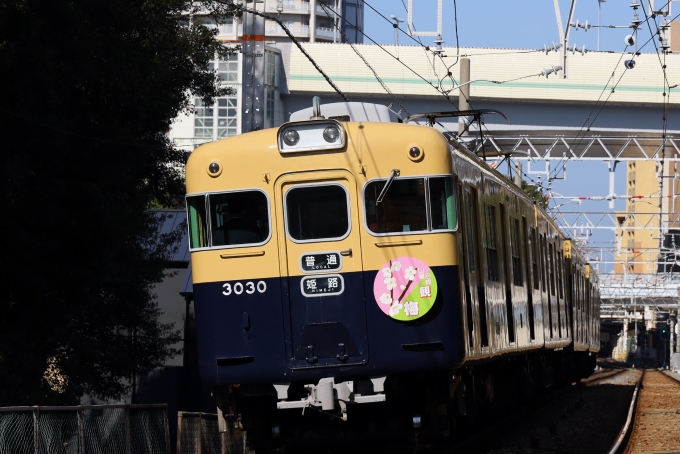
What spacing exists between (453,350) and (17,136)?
9597 mm

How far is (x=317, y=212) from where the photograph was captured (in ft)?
30.6

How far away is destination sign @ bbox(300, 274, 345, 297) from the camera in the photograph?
9156mm

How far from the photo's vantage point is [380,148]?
30.5ft

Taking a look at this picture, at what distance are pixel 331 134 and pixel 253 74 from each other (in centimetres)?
607

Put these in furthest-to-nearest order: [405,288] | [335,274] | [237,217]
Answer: [237,217] < [335,274] < [405,288]

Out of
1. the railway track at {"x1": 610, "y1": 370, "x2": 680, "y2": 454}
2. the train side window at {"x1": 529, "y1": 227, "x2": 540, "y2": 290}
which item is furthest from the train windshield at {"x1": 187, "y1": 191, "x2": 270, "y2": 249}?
the train side window at {"x1": 529, "y1": 227, "x2": 540, "y2": 290}

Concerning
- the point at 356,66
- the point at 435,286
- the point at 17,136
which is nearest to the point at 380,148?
the point at 435,286

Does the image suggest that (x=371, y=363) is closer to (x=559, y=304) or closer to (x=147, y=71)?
(x=559, y=304)

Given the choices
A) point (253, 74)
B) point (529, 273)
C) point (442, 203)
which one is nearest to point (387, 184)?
point (442, 203)

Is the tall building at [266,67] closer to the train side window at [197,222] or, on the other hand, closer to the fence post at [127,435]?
the train side window at [197,222]

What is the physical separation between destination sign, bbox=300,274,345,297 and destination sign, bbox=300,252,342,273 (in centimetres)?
7

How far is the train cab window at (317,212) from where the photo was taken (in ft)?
30.3

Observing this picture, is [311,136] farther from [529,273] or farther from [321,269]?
[529,273]

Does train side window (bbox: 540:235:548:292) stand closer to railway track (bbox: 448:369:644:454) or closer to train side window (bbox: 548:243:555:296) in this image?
train side window (bbox: 548:243:555:296)
